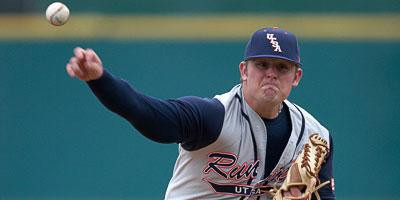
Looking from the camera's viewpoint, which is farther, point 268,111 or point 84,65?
point 268,111

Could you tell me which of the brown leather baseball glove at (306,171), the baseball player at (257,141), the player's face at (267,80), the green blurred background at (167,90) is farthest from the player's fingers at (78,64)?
the green blurred background at (167,90)

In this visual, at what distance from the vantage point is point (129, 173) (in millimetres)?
→ 7469

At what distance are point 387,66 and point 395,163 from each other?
782 millimetres

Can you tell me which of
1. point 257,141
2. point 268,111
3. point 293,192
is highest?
point 268,111

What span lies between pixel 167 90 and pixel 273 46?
12.3ft

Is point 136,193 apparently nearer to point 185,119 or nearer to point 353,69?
point 353,69

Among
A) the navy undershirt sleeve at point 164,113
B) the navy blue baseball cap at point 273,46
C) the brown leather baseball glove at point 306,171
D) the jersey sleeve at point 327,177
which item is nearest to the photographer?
the navy undershirt sleeve at point 164,113

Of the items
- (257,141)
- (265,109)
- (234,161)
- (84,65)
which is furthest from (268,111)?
(84,65)

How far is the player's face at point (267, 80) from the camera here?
374cm

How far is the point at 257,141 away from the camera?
378cm

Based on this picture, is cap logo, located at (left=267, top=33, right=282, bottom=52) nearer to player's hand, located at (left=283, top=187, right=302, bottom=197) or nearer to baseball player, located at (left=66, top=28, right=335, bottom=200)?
baseball player, located at (left=66, top=28, right=335, bottom=200)

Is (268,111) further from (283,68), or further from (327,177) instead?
(327,177)

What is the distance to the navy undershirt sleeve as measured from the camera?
315cm

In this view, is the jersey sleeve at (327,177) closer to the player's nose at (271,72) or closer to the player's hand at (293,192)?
the player's hand at (293,192)
